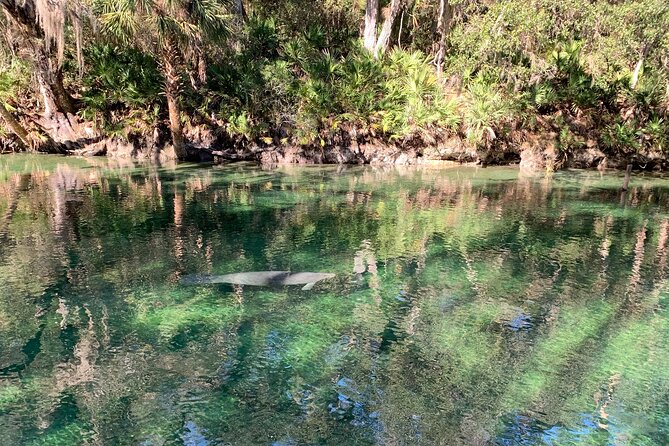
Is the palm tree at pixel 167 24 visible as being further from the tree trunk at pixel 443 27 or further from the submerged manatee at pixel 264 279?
the submerged manatee at pixel 264 279

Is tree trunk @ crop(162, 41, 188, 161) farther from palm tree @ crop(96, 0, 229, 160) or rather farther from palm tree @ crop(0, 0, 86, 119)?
palm tree @ crop(0, 0, 86, 119)

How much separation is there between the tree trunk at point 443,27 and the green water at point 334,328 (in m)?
11.5

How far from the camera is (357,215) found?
10.1m

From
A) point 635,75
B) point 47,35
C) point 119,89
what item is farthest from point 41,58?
point 635,75

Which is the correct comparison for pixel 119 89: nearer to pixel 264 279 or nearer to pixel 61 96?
pixel 61 96

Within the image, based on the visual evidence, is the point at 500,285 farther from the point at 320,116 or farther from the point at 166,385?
the point at 320,116

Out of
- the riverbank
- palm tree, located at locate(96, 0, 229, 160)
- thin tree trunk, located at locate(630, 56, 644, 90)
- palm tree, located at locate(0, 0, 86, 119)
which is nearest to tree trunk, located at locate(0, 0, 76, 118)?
palm tree, located at locate(0, 0, 86, 119)

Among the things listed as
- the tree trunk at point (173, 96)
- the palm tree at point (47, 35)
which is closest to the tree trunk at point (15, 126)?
the palm tree at point (47, 35)

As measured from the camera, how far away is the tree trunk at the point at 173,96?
15.8 metres

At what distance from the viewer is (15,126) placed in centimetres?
1805

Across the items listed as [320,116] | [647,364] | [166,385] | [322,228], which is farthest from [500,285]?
[320,116]

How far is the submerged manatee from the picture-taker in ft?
20.4

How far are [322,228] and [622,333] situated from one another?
511 centimetres

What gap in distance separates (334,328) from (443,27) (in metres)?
17.6
